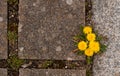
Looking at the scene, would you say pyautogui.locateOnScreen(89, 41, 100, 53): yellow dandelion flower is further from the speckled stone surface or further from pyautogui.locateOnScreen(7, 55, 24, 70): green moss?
pyautogui.locateOnScreen(7, 55, 24, 70): green moss

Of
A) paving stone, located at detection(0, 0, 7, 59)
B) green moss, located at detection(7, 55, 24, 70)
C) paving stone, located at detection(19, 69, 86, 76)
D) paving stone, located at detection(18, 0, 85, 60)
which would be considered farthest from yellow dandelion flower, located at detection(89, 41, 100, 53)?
paving stone, located at detection(0, 0, 7, 59)

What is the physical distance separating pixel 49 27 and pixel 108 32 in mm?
537

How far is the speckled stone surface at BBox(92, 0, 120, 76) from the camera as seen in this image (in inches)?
109

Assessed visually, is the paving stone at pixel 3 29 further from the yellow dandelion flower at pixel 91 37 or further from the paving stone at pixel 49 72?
the yellow dandelion flower at pixel 91 37

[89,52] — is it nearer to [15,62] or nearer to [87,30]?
[87,30]

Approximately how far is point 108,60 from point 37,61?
644 millimetres

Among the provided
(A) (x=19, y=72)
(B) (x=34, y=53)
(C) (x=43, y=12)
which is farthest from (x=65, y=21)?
(A) (x=19, y=72)

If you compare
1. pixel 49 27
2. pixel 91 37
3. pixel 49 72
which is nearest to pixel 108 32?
pixel 91 37

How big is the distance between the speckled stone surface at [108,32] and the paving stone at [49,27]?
16 centimetres

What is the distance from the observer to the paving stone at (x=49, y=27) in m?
2.76

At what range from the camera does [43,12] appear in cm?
279

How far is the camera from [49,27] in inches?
109

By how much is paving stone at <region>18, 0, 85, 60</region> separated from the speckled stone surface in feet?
0.52

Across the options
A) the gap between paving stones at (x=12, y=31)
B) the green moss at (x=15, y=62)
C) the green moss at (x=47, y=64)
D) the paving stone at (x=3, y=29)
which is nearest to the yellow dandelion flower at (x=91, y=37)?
the gap between paving stones at (x=12, y=31)
